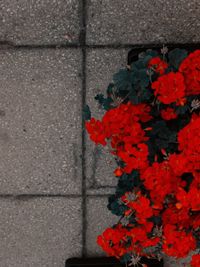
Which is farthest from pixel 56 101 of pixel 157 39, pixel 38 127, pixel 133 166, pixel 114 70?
pixel 133 166

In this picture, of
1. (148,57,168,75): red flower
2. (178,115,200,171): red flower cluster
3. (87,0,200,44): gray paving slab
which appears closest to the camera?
(178,115,200,171): red flower cluster

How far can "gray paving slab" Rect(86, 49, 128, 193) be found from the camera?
2.05 m

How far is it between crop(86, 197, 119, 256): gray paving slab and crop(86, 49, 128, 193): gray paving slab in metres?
0.09

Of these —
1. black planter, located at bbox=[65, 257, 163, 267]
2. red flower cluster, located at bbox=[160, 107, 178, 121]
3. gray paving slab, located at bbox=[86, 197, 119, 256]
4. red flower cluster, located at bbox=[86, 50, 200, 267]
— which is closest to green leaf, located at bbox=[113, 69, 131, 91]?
red flower cluster, located at bbox=[86, 50, 200, 267]

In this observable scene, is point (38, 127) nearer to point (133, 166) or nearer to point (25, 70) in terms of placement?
point (25, 70)

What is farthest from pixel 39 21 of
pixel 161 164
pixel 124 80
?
pixel 161 164

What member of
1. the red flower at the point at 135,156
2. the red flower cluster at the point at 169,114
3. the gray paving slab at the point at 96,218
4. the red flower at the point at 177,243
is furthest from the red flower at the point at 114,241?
the gray paving slab at the point at 96,218

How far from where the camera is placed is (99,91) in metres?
2.08

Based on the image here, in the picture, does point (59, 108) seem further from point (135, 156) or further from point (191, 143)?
point (191, 143)

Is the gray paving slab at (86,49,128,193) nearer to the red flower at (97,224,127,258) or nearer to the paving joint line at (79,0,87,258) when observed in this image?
the paving joint line at (79,0,87,258)

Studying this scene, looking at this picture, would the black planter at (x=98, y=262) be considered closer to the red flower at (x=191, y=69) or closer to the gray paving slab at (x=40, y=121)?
the gray paving slab at (x=40, y=121)

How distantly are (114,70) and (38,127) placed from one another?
45cm

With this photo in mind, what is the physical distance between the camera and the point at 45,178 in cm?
218

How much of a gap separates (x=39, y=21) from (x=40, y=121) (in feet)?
1.50
